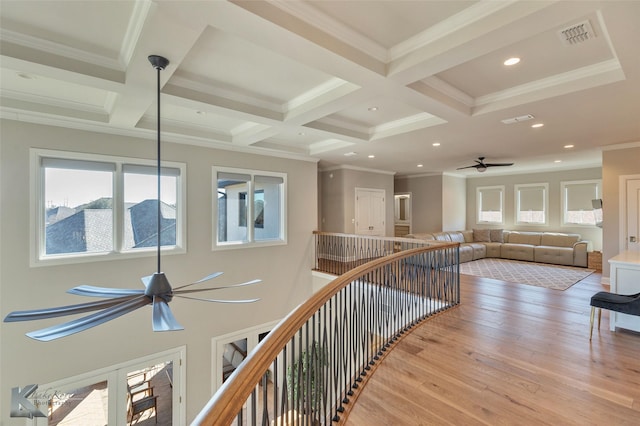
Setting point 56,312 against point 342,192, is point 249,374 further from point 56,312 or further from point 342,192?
point 342,192

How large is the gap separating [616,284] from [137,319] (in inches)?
266

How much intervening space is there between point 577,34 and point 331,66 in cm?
199

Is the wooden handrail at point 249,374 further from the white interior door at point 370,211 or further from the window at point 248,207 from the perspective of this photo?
the white interior door at point 370,211

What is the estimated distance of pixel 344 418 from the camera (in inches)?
80.4

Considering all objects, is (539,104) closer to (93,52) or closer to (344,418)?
(344,418)

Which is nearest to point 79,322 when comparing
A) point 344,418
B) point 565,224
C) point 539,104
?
point 344,418

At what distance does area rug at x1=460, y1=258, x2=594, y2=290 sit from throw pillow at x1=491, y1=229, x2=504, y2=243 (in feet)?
3.18

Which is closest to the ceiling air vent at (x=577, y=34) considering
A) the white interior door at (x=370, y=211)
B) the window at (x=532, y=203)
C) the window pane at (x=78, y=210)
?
the window pane at (x=78, y=210)

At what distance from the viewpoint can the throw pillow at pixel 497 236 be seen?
30.8ft

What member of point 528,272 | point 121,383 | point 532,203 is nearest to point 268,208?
point 121,383

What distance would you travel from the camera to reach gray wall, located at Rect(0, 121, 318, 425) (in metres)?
3.71

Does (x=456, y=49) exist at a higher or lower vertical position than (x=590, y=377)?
higher

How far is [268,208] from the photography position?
635cm

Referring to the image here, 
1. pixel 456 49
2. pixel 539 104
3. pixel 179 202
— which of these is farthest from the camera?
pixel 179 202
